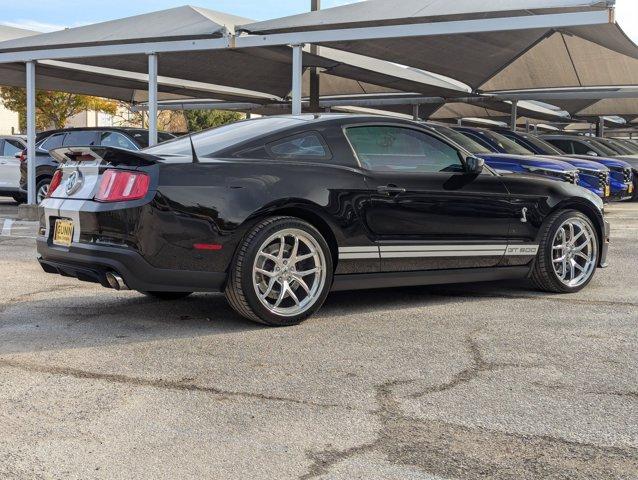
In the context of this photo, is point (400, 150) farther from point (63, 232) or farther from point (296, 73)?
point (296, 73)

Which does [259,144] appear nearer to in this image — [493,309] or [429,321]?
[429,321]

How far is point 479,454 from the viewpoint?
3266mm

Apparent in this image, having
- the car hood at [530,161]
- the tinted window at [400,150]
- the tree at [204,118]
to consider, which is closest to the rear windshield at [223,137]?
the tinted window at [400,150]

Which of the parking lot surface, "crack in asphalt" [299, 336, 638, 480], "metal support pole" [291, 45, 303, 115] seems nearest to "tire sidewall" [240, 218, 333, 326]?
the parking lot surface

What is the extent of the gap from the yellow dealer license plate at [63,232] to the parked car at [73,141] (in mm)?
8981

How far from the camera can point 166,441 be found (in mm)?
3385

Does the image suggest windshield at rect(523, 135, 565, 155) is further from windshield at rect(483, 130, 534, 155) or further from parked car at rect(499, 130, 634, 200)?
windshield at rect(483, 130, 534, 155)

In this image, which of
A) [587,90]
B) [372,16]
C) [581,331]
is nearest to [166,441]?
[581,331]

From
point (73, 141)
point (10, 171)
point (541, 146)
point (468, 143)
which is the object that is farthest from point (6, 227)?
point (541, 146)

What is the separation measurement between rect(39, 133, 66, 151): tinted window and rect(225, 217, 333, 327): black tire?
11480mm

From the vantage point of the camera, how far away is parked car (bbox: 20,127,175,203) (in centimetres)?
1470

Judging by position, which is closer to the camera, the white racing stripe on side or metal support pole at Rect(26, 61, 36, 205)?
the white racing stripe on side

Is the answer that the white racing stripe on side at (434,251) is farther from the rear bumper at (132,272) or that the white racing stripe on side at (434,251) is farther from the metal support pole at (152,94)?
the metal support pole at (152,94)

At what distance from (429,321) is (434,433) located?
7.31 ft
